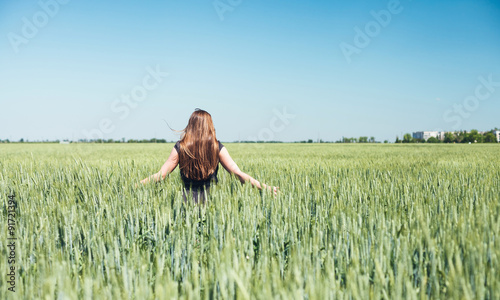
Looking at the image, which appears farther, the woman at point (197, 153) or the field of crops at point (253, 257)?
the woman at point (197, 153)

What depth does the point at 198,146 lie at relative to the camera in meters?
3.09

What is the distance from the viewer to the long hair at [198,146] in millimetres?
3088

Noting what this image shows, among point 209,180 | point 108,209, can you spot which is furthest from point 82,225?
point 209,180

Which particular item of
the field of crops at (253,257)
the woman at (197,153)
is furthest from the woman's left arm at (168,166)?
the field of crops at (253,257)

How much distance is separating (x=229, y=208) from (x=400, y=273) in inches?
44.7

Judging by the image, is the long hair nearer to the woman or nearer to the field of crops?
the woman

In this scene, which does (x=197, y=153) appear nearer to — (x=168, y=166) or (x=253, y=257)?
(x=168, y=166)

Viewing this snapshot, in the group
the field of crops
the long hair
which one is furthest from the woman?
the field of crops

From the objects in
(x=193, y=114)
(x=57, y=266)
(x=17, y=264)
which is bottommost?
(x=17, y=264)

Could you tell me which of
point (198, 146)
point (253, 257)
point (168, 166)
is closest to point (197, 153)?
point (198, 146)

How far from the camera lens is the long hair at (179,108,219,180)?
3088 millimetres

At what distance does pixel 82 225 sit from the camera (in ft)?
6.17

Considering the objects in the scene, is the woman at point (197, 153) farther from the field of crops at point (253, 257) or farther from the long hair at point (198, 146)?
the field of crops at point (253, 257)

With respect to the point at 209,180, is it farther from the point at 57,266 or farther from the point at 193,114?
the point at 57,266
